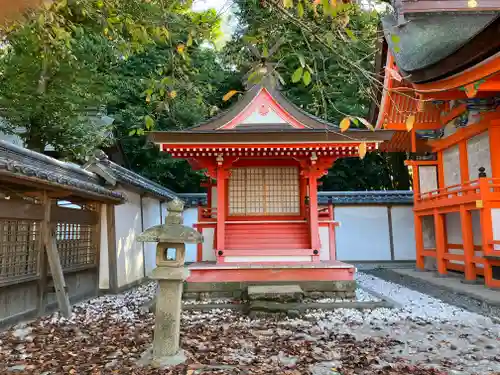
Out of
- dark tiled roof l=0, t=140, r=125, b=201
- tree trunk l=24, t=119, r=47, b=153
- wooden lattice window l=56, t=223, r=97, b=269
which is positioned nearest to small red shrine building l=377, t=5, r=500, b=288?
dark tiled roof l=0, t=140, r=125, b=201

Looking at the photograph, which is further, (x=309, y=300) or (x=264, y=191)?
(x=264, y=191)

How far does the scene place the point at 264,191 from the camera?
10.2 metres

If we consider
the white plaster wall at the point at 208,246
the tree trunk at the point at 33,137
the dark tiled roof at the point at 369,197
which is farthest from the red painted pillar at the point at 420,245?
the tree trunk at the point at 33,137

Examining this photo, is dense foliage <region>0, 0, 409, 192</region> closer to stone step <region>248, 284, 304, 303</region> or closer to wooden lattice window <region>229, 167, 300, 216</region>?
wooden lattice window <region>229, 167, 300, 216</region>

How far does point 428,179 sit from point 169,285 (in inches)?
395

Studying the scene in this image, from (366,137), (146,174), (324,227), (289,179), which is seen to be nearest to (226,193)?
(289,179)

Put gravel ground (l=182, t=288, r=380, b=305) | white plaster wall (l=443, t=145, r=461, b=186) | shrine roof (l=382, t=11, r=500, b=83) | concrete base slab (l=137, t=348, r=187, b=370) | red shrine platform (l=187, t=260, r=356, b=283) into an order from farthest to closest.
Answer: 1. white plaster wall (l=443, t=145, r=461, b=186)
2. red shrine platform (l=187, t=260, r=356, b=283)
3. gravel ground (l=182, t=288, r=380, b=305)
4. shrine roof (l=382, t=11, r=500, b=83)
5. concrete base slab (l=137, t=348, r=187, b=370)

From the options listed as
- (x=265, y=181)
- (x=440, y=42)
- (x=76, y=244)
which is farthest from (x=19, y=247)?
(x=440, y=42)

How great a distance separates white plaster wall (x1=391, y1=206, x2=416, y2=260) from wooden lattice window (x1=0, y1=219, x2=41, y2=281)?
13017 mm

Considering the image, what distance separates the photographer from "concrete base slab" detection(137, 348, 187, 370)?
13.5 feet

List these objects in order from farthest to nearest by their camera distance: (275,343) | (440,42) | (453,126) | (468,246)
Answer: (453,126), (440,42), (468,246), (275,343)

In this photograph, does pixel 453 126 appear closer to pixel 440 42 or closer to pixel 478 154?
pixel 478 154

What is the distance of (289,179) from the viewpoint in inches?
405

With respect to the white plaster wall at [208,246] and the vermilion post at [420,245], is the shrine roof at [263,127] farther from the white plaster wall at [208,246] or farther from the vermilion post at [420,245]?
the vermilion post at [420,245]
